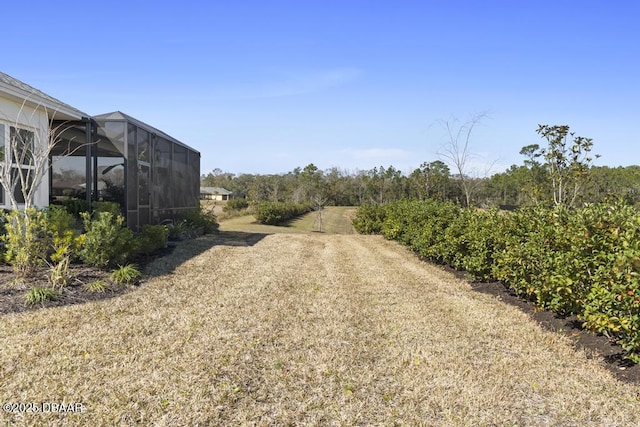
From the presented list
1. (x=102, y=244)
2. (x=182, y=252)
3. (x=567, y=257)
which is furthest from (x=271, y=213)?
(x=567, y=257)

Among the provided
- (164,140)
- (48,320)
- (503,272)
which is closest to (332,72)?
(164,140)

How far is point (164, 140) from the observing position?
41.7 feet

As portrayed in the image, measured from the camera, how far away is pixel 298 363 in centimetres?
383

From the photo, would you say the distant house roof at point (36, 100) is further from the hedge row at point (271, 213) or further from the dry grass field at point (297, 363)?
the hedge row at point (271, 213)

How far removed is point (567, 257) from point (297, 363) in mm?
3255

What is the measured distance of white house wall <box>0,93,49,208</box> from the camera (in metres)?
7.94

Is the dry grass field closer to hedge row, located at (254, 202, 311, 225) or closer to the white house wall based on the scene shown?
the white house wall

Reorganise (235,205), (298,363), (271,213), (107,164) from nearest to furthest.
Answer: (298,363) < (107,164) < (271,213) < (235,205)

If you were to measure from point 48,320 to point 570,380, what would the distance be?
16.9 ft

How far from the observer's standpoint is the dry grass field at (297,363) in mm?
2965

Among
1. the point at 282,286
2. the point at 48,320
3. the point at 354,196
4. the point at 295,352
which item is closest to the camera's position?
the point at 295,352

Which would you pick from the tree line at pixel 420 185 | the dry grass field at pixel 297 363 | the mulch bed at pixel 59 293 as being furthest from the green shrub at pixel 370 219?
the mulch bed at pixel 59 293

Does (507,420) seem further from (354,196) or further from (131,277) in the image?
(354,196)

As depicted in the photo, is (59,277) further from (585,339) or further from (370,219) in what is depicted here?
(370,219)
